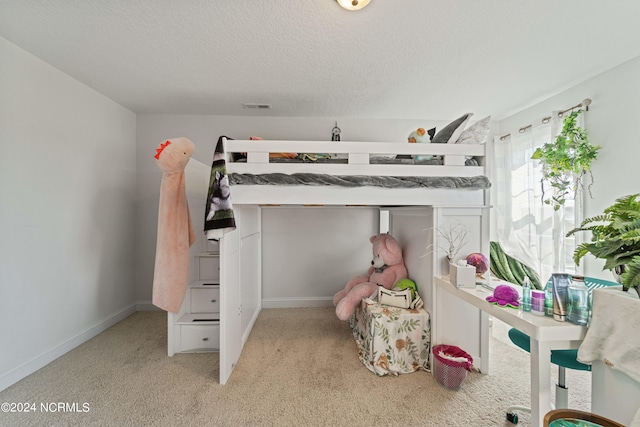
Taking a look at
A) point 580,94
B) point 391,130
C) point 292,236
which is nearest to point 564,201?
point 580,94

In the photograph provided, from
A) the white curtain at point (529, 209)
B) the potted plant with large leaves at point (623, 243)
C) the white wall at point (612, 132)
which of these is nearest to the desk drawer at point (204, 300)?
the potted plant with large leaves at point (623, 243)

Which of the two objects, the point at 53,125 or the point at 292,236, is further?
the point at 292,236

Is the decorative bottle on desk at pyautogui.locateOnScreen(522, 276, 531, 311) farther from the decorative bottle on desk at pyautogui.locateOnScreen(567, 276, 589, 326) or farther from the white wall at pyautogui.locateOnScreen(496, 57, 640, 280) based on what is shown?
the white wall at pyautogui.locateOnScreen(496, 57, 640, 280)

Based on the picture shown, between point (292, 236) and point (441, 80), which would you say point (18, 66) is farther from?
point (441, 80)

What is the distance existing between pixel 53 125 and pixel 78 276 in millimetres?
1258

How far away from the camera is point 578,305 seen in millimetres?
1138

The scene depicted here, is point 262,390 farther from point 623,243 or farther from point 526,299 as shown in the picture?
point 623,243

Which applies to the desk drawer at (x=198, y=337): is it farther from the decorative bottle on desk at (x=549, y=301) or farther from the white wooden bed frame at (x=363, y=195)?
the decorative bottle on desk at (x=549, y=301)

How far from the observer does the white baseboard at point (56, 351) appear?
5.75 ft

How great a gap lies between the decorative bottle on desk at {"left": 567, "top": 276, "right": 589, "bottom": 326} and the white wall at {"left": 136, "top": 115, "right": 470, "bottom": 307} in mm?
2126

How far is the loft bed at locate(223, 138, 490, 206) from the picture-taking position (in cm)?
177

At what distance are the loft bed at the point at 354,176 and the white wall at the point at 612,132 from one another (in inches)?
43.9

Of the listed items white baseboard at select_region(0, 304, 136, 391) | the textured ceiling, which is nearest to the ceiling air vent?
the textured ceiling

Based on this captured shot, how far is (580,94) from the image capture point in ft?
7.43
